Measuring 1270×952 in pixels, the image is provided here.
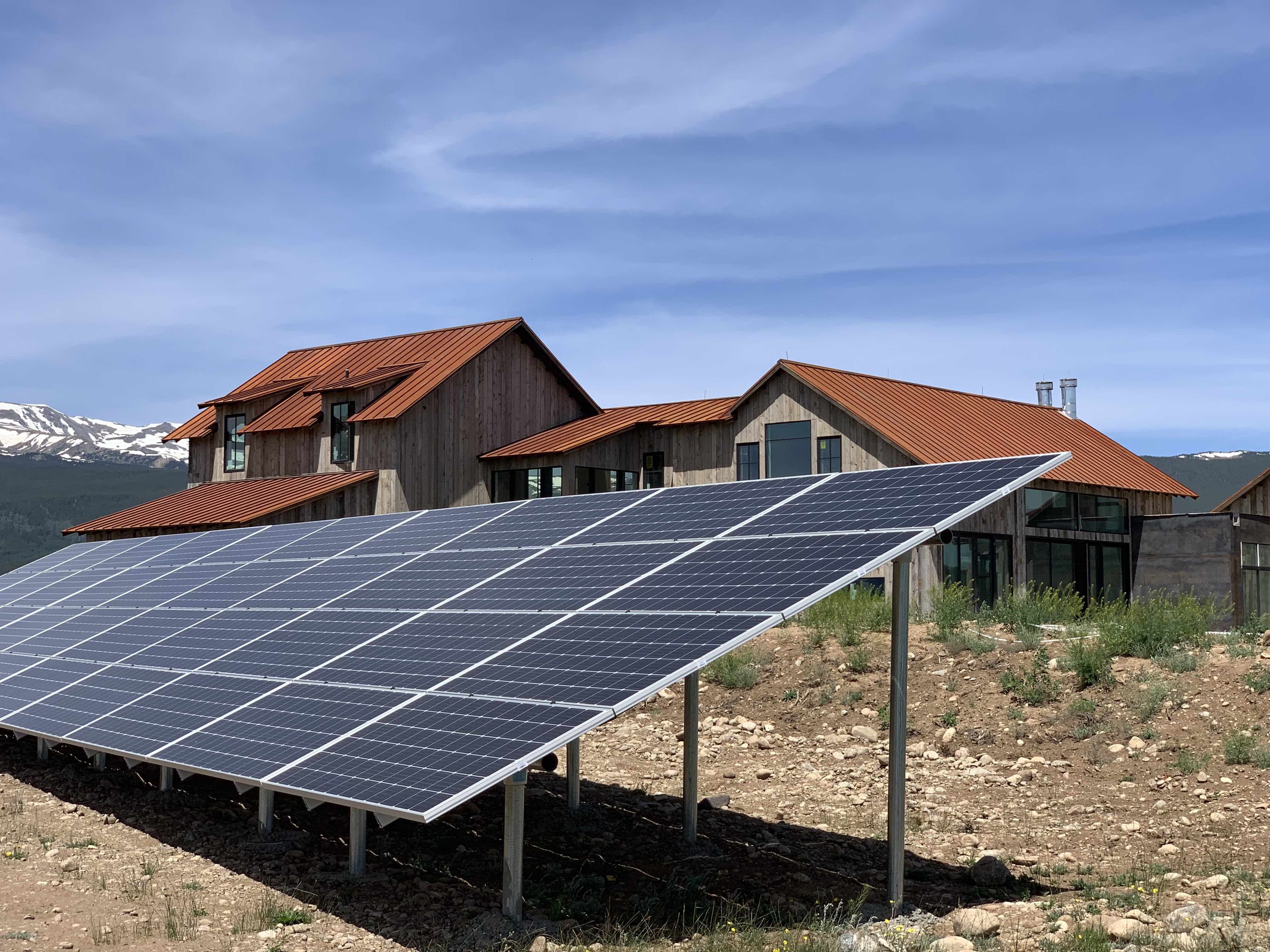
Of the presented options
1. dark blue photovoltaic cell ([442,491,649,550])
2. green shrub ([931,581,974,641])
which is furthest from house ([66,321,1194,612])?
dark blue photovoltaic cell ([442,491,649,550])

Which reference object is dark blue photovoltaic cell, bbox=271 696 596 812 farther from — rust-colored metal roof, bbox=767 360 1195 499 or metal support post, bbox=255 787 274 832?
rust-colored metal roof, bbox=767 360 1195 499

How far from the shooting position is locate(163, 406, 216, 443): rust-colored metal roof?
49656 mm

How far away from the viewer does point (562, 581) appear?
13.6 m

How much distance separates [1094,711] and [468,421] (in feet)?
93.6

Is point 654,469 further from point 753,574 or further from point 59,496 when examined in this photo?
point 59,496

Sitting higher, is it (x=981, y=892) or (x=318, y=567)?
(x=318, y=567)

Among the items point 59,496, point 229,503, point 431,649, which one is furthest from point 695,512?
point 59,496

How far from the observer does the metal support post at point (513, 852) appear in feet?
34.7

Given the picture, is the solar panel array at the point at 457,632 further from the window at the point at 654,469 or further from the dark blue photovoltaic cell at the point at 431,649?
the window at the point at 654,469

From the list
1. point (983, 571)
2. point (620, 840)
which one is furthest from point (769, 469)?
point (620, 840)

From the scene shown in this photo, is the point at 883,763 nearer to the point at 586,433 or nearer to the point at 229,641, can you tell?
the point at 229,641

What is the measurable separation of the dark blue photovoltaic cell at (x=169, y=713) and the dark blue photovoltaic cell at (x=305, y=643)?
0.27 metres

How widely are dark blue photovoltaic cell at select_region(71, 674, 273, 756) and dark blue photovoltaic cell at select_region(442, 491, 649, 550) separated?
3.68m

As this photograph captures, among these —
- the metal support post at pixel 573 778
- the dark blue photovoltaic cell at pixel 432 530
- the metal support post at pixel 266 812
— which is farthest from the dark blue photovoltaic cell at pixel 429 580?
the metal support post at pixel 573 778
